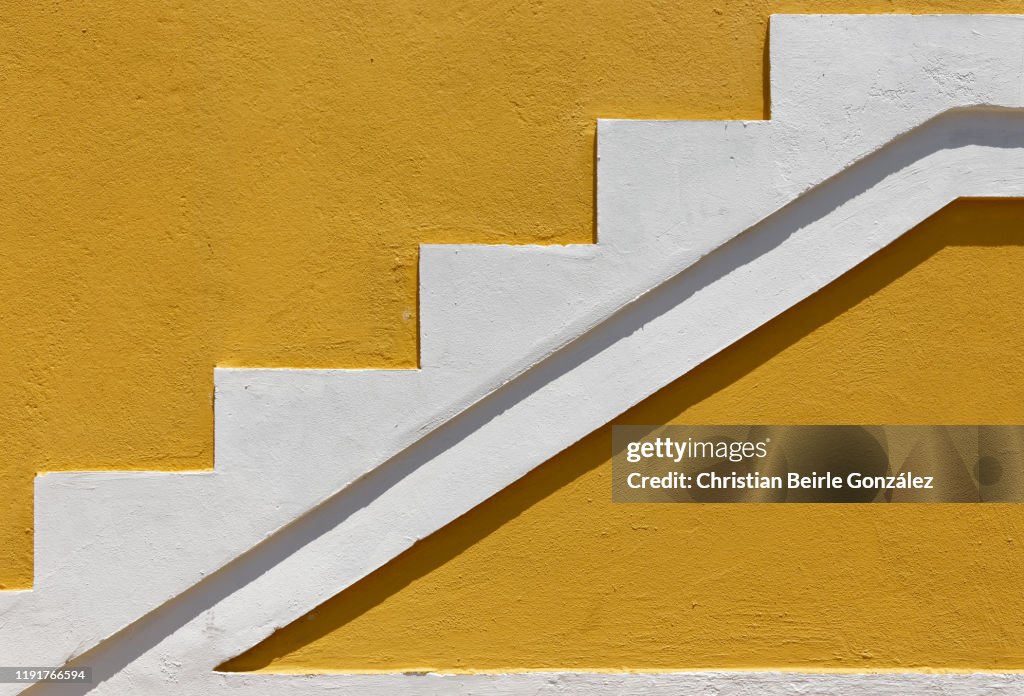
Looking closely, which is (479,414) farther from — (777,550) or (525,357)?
(777,550)

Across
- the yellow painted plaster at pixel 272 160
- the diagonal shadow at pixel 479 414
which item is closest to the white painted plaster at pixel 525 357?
the diagonal shadow at pixel 479 414

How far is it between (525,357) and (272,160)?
0.98 metres

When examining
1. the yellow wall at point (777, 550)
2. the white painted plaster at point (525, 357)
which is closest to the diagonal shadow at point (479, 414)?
the white painted plaster at point (525, 357)

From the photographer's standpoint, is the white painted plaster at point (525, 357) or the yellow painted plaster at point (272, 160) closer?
the white painted plaster at point (525, 357)

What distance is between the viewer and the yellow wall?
8.62ft

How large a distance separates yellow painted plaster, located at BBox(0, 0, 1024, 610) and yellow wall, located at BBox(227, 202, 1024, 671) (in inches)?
24.6

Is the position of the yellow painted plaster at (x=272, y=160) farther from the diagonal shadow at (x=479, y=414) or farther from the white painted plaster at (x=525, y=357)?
the diagonal shadow at (x=479, y=414)

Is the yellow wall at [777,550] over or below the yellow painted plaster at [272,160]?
below

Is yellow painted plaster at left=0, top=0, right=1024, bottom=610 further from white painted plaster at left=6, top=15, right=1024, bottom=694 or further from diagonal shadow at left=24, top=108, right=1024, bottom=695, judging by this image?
diagonal shadow at left=24, top=108, right=1024, bottom=695

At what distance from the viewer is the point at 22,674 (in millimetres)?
2533

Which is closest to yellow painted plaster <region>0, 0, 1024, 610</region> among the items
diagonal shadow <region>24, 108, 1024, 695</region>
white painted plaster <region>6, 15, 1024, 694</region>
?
white painted plaster <region>6, 15, 1024, 694</region>

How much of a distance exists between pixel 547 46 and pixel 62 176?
60.1 inches

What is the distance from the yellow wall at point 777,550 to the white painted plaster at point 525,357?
93 mm

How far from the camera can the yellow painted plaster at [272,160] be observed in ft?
8.69
